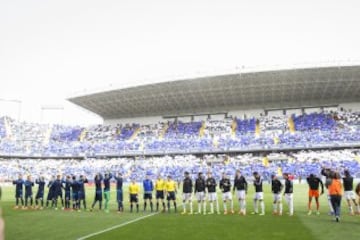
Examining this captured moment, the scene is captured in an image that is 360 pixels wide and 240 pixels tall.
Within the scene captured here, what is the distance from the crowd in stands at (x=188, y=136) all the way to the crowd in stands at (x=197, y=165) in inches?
→ 58.1

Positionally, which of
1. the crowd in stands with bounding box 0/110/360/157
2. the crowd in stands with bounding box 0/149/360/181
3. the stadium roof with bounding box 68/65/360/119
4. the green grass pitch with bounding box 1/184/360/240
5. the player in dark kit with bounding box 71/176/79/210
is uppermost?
the stadium roof with bounding box 68/65/360/119

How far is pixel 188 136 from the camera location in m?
60.5

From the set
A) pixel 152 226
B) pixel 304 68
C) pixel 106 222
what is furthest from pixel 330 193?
pixel 304 68

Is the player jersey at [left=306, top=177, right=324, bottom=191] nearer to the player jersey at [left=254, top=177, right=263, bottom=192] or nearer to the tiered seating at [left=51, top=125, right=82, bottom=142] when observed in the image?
the player jersey at [left=254, top=177, right=263, bottom=192]

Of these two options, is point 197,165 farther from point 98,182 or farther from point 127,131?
point 98,182

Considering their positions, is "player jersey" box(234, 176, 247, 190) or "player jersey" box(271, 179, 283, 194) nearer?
"player jersey" box(271, 179, 283, 194)

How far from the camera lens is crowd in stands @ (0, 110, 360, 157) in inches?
2105

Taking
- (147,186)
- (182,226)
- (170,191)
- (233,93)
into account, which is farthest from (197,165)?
(182,226)

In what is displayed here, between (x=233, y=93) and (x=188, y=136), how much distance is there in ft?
33.4

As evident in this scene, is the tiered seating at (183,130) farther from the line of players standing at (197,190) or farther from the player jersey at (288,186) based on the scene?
the player jersey at (288,186)

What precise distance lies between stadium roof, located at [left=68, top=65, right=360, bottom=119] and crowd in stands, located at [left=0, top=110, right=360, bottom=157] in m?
2.65

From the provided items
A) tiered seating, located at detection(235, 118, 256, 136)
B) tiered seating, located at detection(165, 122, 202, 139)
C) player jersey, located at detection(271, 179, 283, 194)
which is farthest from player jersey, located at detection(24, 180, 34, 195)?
tiered seating, located at detection(235, 118, 256, 136)

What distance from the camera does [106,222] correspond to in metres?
16.2

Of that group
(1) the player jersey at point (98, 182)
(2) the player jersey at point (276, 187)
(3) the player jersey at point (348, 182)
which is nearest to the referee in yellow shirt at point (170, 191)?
(1) the player jersey at point (98, 182)
